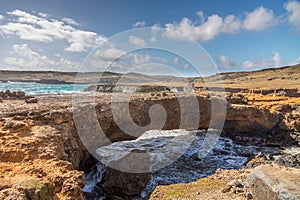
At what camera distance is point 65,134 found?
551 inches

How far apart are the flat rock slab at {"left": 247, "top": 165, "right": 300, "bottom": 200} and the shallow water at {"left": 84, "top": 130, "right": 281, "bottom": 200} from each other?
8.18 meters

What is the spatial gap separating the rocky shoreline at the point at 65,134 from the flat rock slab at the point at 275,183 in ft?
5.00

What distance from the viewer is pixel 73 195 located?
7258 mm

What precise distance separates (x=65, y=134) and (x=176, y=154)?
38.1ft

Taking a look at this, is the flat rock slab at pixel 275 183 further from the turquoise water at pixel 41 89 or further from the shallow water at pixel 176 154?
the turquoise water at pixel 41 89

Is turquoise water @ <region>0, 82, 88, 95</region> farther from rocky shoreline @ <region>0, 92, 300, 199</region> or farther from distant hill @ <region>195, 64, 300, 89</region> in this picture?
distant hill @ <region>195, 64, 300, 89</region>

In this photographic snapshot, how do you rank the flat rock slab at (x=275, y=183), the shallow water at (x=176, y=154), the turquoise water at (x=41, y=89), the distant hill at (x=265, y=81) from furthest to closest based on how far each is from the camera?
the distant hill at (x=265, y=81) < the turquoise water at (x=41, y=89) < the shallow water at (x=176, y=154) < the flat rock slab at (x=275, y=183)

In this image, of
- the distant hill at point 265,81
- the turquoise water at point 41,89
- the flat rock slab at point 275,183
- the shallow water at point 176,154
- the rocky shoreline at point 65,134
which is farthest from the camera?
the distant hill at point 265,81

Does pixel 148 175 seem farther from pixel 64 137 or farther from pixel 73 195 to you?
pixel 73 195

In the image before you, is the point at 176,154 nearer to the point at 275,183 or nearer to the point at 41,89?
the point at 275,183

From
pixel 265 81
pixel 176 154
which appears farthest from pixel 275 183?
pixel 265 81

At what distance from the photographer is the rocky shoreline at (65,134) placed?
7.25 meters

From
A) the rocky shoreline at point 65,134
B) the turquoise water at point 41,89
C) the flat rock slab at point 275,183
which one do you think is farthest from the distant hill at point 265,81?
the flat rock slab at point 275,183

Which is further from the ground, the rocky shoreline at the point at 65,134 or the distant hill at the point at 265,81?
the distant hill at the point at 265,81
